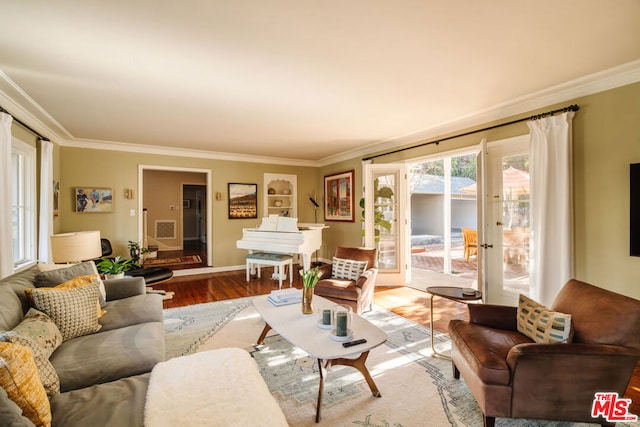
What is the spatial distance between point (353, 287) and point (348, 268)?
0.43 metres

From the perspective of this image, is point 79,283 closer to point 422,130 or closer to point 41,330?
point 41,330

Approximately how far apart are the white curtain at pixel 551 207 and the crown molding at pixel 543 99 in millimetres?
241

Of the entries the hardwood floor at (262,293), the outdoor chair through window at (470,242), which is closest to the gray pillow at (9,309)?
the hardwood floor at (262,293)

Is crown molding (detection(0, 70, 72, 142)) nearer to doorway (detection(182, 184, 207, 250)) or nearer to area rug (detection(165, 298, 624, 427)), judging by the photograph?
area rug (detection(165, 298, 624, 427))

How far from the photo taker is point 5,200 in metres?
2.72

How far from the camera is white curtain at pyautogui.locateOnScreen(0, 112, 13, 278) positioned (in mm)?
2656

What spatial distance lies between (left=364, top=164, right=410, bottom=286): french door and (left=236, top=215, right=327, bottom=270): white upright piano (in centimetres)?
98

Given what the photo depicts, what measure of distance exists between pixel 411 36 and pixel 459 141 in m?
2.46

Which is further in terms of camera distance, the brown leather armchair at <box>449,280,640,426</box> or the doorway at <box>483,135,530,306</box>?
the doorway at <box>483,135,530,306</box>

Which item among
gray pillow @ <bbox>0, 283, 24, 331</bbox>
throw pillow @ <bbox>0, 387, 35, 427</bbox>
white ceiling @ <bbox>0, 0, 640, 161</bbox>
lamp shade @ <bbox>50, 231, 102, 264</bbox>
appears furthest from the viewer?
lamp shade @ <bbox>50, 231, 102, 264</bbox>

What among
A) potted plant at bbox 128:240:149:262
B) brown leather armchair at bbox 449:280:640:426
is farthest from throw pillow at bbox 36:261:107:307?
brown leather armchair at bbox 449:280:640:426

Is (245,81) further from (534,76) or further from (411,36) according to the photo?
(534,76)

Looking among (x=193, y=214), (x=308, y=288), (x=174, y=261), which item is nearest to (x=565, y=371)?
(x=308, y=288)

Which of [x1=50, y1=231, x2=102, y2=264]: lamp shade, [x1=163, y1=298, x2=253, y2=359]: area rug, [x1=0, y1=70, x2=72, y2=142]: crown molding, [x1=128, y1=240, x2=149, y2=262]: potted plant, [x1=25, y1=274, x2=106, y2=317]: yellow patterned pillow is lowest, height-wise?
[x1=163, y1=298, x2=253, y2=359]: area rug
